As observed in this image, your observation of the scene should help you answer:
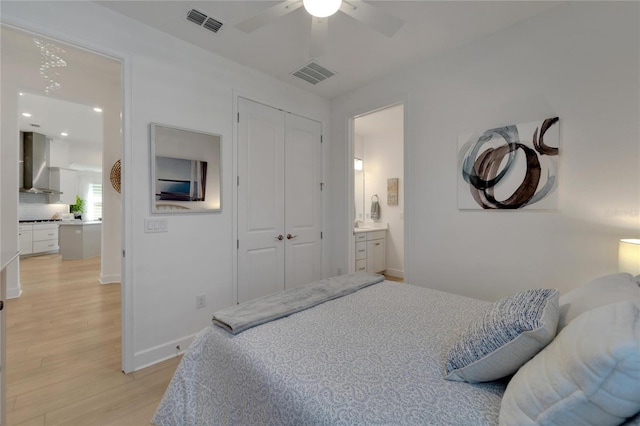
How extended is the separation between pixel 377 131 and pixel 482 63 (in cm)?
272

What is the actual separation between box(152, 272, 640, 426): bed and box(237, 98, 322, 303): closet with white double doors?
1400 mm

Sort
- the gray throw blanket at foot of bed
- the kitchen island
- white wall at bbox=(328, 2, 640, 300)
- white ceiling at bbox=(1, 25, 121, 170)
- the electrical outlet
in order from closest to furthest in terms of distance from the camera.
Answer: the gray throw blanket at foot of bed, white wall at bbox=(328, 2, 640, 300), the electrical outlet, white ceiling at bbox=(1, 25, 121, 170), the kitchen island

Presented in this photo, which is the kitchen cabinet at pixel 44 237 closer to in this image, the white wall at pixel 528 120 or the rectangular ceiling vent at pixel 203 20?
the rectangular ceiling vent at pixel 203 20

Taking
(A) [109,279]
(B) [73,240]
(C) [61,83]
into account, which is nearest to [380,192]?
(A) [109,279]

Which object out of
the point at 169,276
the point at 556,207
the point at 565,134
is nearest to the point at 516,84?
the point at 565,134

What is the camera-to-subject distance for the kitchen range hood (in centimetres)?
604

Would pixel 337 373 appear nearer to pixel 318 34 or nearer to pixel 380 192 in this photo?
pixel 318 34

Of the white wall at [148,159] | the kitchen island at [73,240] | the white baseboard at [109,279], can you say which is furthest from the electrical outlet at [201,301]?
the kitchen island at [73,240]

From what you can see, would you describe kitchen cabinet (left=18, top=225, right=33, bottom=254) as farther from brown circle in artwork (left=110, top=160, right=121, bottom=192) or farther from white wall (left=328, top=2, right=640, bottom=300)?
white wall (left=328, top=2, right=640, bottom=300)

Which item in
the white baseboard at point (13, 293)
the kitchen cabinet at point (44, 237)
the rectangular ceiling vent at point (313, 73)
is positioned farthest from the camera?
the kitchen cabinet at point (44, 237)

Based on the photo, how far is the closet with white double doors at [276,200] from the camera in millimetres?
2824

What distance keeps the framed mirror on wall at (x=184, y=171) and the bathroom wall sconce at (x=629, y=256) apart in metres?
2.90

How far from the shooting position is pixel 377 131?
16.5 ft

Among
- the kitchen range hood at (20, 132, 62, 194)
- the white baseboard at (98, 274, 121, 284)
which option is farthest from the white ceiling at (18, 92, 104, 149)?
the white baseboard at (98, 274, 121, 284)
